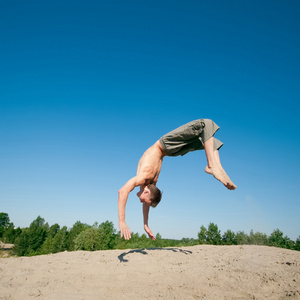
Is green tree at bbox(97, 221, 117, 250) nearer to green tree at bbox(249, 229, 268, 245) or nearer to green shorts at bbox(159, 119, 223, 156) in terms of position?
green tree at bbox(249, 229, 268, 245)

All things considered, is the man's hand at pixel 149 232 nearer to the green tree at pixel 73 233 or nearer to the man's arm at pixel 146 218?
the man's arm at pixel 146 218

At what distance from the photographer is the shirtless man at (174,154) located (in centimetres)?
451

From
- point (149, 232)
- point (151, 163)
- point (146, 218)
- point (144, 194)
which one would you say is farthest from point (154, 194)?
point (149, 232)

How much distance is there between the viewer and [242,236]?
43.8 meters

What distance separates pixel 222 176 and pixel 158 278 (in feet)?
8.64

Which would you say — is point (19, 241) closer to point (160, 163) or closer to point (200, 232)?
point (200, 232)

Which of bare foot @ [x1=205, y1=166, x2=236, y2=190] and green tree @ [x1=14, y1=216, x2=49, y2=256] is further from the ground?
bare foot @ [x1=205, y1=166, x2=236, y2=190]

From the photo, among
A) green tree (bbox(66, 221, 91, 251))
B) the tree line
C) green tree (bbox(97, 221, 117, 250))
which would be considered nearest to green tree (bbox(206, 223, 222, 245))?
the tree line

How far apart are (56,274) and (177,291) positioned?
3111mm

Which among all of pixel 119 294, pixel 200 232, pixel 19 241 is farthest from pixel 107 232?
pixel 119 294

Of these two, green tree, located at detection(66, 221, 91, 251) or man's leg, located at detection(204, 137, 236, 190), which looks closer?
man's leg, located at detection(204, 137, 236, 190)

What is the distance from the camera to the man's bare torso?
4865mm

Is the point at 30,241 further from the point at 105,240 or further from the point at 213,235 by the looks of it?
the point at 213,235

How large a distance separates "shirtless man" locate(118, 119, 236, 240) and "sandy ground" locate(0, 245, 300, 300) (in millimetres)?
1216
